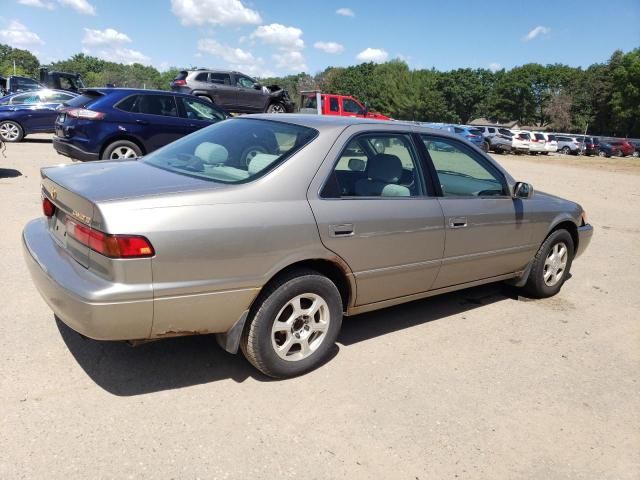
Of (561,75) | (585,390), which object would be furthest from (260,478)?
(561,75)

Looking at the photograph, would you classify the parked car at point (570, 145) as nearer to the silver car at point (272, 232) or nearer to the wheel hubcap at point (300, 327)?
the silver car at point (272, 232)

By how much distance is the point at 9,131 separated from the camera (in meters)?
15.5

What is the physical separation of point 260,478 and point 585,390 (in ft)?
7.58

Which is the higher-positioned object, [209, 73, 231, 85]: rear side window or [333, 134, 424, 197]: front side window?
[209, 73, 231, 85]: rear side window

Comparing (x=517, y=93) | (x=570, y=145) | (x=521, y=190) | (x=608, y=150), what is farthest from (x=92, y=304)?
(x=517, y=93)

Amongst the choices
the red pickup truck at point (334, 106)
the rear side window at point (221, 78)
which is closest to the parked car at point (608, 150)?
the red pickup truck at point (334, 106)

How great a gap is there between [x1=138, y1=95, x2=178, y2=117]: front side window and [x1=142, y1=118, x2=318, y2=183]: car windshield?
5896 mm

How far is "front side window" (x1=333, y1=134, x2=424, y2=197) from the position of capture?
3584mm

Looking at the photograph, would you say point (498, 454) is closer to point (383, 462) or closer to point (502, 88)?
point (383, 462)

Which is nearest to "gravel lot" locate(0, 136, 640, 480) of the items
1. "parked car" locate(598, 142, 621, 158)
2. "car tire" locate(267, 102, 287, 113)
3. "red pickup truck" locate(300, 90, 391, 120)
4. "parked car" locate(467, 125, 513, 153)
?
"red pickup truck" locate(300, 90, 391, 120)

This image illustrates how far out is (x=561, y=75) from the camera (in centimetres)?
9856

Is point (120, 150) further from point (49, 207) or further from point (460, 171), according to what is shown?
point (460, 171)

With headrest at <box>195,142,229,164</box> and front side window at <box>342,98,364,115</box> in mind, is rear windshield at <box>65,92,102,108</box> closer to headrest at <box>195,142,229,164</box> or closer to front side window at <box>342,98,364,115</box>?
headrest at <box>195,142,229,164</box>

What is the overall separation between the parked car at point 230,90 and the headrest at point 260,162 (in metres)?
16.4
